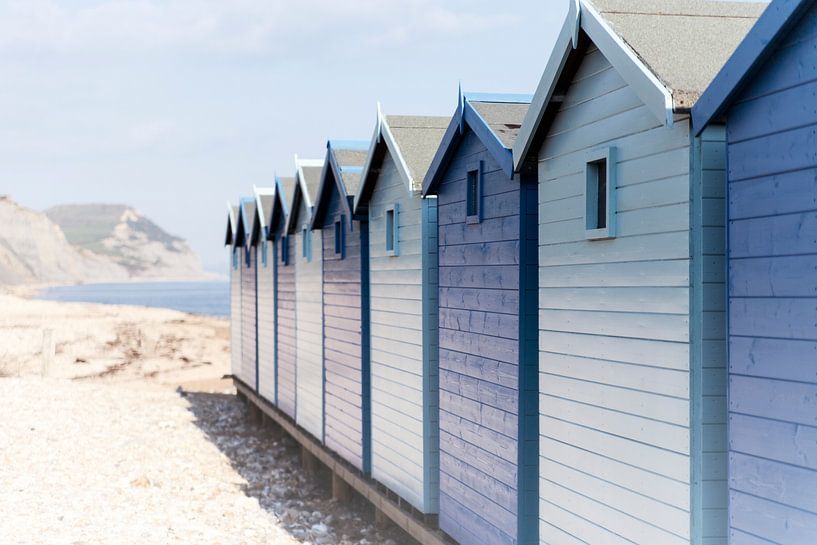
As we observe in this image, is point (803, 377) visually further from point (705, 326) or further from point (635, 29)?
point (635, 29)

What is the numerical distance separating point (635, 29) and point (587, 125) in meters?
0.78

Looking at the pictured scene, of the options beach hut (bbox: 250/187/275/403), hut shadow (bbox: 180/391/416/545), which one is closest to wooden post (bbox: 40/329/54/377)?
hut shadow (bbox: 180/391/416/545)

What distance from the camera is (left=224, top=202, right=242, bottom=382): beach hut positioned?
2553 centimetres

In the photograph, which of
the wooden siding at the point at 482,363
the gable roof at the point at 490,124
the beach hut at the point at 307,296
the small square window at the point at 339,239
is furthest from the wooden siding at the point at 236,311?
the gable roof at the point at 490,124

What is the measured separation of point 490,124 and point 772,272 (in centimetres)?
400

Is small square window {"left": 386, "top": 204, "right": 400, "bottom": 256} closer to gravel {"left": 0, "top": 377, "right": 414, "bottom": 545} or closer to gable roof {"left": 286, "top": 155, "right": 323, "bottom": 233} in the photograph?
gravel {"left": 0, "top": 377, "right": 414, "bottom": 545}

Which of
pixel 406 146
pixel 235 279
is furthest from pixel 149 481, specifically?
pixel 235 279

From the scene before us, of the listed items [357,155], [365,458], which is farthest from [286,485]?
[357,155]

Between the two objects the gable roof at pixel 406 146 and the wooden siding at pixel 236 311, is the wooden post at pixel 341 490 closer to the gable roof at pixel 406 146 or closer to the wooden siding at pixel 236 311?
the gable roof at pixel 406 146

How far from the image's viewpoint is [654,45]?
6375mm

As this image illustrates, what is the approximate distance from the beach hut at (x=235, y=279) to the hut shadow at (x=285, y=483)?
5.53 ft

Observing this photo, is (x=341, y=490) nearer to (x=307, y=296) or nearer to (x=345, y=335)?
(x=345, y=335)

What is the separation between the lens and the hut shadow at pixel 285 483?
12727 mm

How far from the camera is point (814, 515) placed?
4805 mm
